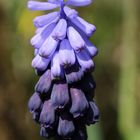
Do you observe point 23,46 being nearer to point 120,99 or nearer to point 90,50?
point 120,99

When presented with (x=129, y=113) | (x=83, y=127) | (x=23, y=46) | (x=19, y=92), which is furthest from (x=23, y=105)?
(x=83, y=127)

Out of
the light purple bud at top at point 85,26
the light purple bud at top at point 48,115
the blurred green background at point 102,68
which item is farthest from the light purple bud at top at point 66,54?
the blurred green background at point 102,68

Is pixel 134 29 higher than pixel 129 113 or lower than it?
higher

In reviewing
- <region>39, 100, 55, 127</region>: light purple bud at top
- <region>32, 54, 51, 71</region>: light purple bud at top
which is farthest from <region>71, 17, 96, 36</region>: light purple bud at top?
<region>39, 100, 55, 127</region>: light purple bud at top

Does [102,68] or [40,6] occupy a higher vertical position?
[40,6]

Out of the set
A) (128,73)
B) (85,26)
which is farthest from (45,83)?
(128,73)

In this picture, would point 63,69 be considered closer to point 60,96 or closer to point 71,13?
point 60,96
